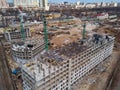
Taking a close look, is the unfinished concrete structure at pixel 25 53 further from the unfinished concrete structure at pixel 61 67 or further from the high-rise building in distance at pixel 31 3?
the high-rise building in distance at pixel 31 3

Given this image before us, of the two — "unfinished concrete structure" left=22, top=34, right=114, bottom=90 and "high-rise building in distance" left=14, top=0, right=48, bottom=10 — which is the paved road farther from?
"high-rise building in distance" left=14, top=0, right=48, bottom=10

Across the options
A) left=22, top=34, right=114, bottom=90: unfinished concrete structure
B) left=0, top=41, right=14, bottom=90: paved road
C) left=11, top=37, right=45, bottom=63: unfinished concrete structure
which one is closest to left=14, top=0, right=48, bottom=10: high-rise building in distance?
left=0, top=41, right=14, bottom=90: paved road

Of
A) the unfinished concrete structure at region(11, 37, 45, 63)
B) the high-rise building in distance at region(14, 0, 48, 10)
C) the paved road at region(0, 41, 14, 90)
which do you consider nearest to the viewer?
the paved road at region(0, 41, 14, 90)

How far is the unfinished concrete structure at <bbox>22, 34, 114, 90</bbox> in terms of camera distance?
81.9ft

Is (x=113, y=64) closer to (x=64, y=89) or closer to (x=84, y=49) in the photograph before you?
(x=84, y=49)

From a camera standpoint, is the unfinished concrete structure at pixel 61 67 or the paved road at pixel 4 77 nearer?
the unfinished concrete structure at pixel 61 67

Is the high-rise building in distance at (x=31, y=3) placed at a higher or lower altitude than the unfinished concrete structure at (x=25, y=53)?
higher


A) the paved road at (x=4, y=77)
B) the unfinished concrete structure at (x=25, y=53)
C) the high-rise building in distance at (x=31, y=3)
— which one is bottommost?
the paved road at (x=4, y=77)

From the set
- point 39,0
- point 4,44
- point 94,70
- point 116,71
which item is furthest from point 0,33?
point 39,0

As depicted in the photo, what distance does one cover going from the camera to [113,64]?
44125 millimetres

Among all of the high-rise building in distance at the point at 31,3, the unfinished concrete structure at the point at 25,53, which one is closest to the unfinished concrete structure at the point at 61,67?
the unfinished concrete structure at the point at 25,53

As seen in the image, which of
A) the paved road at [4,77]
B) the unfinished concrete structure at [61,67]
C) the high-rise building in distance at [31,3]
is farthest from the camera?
the high-rise building in distance at [31,3]

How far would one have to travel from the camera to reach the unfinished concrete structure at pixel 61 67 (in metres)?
A: 25.0

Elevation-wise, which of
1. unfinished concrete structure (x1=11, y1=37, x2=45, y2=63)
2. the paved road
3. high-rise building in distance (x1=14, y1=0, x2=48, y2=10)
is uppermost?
high-rise building in distance (x1=14, y1=0, x2=48, y2=10)
